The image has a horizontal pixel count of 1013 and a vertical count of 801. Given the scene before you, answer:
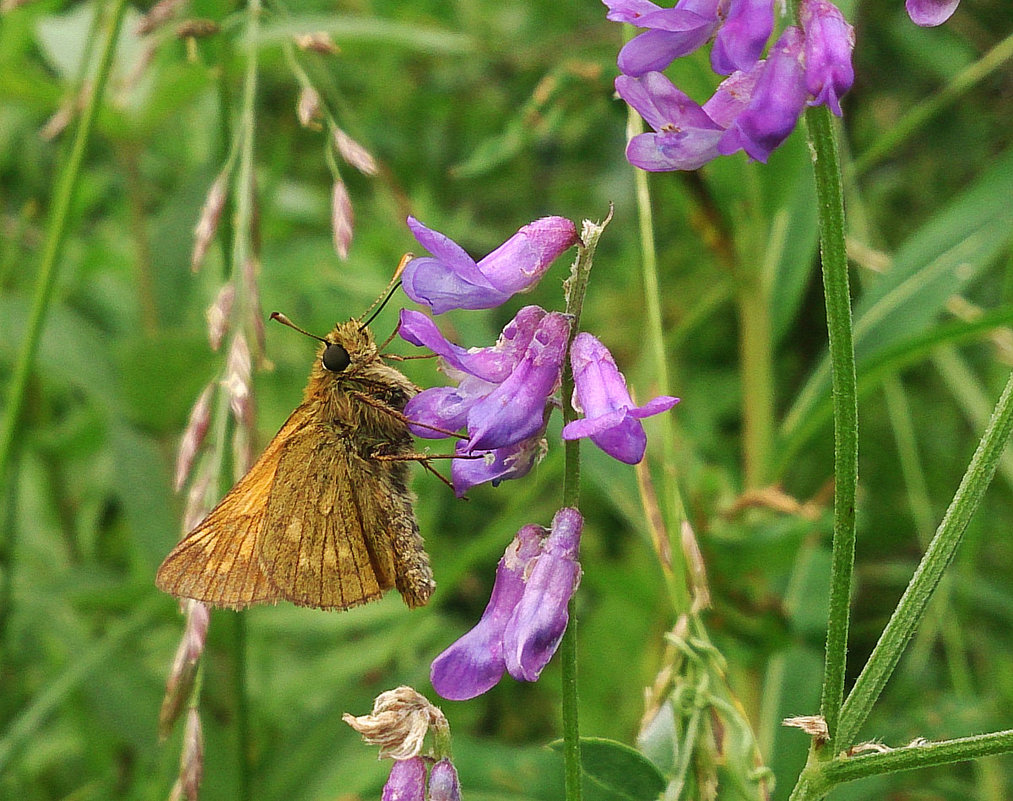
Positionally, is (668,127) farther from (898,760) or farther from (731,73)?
(898,760)

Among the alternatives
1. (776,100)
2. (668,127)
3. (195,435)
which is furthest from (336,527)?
(776,100)

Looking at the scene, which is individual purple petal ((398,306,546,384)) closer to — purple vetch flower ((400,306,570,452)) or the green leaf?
purple vetch flower ((400,306,570,452))

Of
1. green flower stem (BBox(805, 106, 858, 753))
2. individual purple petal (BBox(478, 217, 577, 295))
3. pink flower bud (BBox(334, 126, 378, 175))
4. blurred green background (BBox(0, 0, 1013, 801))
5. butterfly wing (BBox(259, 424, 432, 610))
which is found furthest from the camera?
blurred green background (BBox(0, 0, 1013, 801))

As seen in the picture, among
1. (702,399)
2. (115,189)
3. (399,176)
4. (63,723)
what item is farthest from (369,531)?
(115,189)

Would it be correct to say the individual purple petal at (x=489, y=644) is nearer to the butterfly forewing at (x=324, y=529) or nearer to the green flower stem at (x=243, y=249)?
the butterfly forewing at (x=324, y=529)

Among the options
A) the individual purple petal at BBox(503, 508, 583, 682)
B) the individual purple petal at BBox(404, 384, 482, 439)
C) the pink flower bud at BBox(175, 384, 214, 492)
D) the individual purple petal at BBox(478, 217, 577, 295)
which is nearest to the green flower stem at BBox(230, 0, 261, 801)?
the pink flower bud at BBox(175, 384, 214, 492)
